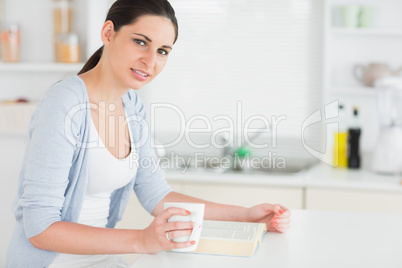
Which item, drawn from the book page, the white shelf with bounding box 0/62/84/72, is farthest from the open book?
Result: the white shelf with bounding box 0/62/84/72

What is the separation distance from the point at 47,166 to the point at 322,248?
0.71 m

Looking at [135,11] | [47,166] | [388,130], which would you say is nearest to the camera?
[47,166]

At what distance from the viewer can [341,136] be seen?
10.1ft

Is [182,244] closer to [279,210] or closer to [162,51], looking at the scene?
[279,210]

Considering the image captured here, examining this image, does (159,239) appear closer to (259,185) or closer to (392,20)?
(259,185)

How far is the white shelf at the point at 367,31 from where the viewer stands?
299 centimetres

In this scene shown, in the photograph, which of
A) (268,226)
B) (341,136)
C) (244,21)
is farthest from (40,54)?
(268,226)

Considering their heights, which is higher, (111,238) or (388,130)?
(388,130)

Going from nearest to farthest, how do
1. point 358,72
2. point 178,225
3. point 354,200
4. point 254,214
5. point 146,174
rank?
point 178,225 < point 254,214 < point 146,174 < point 354,200 < point 358,72

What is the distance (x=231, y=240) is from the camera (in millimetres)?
1317

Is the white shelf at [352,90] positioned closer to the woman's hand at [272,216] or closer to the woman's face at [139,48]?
the woman's hand at [272,216]

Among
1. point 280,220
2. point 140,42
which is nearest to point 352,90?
point 280,220

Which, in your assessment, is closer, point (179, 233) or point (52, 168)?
point (179, 233)

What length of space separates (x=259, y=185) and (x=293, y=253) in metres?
1.44
